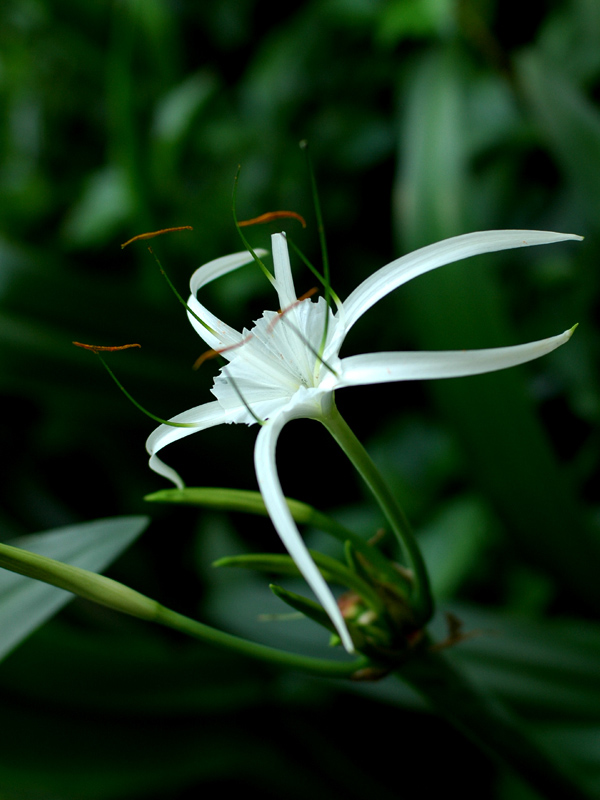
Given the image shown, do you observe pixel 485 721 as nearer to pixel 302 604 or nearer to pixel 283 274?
pixel 302 604

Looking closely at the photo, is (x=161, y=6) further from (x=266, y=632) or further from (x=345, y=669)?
(x=345, y=669)

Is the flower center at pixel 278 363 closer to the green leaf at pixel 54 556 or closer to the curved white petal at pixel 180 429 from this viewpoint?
the curved white petal at pixel 180 429

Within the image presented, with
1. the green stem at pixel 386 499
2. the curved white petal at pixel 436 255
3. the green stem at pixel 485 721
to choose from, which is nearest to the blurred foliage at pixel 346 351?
the green stem at pixel 485 721

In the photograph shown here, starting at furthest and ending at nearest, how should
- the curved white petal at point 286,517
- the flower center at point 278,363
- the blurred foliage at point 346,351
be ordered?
1. the blurred foliage at point 346,351
2. the flower center at point 278,363
3. the curved white petal at point 286,517

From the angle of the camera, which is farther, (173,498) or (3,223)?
(3,223)

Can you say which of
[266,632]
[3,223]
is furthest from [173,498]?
[3,223]

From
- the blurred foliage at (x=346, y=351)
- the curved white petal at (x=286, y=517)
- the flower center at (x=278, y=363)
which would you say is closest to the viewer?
the curved white petal at (x=286, y=517)

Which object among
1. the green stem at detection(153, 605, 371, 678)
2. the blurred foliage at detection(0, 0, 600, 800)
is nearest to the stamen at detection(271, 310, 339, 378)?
the green stem at detection(153, 605, 371, 678)
